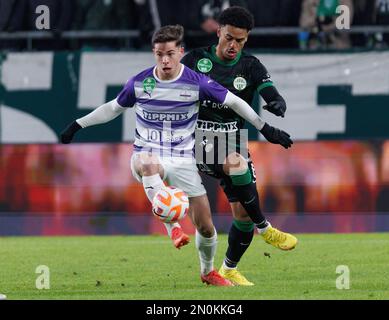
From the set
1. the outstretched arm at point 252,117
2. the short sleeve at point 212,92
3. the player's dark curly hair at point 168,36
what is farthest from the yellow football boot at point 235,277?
the player's dark curly hair at point 168,36

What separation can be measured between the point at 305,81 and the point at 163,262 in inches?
185

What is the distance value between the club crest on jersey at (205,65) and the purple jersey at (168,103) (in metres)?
0.34

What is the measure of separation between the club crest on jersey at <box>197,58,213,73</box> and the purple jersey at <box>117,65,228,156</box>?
34 centimetres

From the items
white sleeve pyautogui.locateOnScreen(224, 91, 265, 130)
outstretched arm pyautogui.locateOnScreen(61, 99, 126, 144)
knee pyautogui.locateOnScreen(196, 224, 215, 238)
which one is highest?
white sleeve pyautogui.locateOnScreen(224, 91, 265, 130)

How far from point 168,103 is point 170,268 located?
2357 mm

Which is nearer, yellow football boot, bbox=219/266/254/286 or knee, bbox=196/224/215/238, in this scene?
knee, bbox=196/224/215/238

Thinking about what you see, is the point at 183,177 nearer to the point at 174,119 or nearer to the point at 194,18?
the point at 174,119

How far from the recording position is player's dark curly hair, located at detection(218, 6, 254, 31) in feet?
31.9

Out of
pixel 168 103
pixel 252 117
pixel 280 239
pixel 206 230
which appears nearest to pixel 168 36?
pixel 168 103

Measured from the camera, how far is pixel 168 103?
9492 mm

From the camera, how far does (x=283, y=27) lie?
16391 mm

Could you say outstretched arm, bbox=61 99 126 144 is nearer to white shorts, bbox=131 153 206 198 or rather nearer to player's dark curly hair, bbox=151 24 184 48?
white shorts, bbox=131 153 206 198

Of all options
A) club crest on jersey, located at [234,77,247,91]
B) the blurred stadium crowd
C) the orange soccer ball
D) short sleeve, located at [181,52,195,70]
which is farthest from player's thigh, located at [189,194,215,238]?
the blurred stadium crowd
